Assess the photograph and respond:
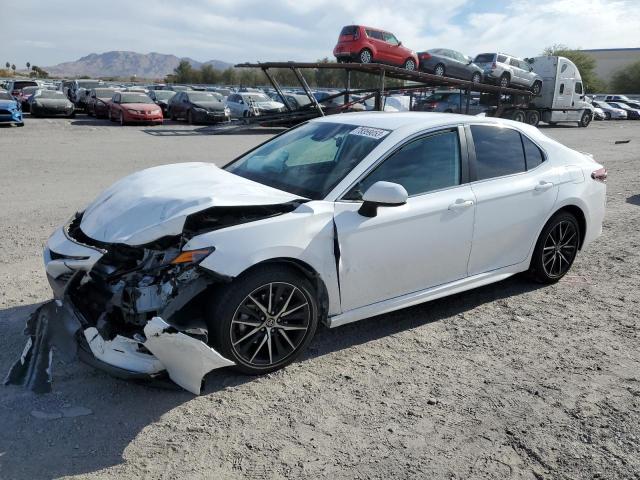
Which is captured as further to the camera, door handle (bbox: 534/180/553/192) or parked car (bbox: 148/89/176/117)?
parked car (bbox: 148/89/176/117)

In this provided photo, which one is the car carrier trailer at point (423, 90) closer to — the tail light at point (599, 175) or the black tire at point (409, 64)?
the black tire at point (409, 64)

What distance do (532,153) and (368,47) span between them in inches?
725

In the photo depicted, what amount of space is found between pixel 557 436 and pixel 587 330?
161cm

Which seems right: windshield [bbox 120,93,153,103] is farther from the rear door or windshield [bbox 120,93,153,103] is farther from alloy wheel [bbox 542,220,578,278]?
alloy wheel [bbox 542,220,578,278]

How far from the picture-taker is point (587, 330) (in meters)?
4.41

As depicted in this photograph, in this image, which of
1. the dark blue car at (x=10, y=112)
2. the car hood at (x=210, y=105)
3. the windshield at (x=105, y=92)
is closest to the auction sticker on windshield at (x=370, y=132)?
the dark blue car at (x=10, y=112)

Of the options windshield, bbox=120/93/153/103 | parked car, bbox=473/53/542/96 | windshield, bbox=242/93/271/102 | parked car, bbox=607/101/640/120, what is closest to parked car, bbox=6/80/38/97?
windshield, bbox=120/93/153/103

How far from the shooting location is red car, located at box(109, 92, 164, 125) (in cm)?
2397

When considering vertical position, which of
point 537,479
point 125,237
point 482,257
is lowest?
point 537,479

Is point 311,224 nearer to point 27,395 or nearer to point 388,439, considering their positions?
point 388,439

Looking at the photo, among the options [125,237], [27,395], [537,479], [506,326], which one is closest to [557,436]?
[537,479]

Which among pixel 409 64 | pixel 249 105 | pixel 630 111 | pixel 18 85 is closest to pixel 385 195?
pixel 409 64

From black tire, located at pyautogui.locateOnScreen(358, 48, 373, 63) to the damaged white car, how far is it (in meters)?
18.3

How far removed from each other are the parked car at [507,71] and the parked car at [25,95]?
21.9 meters
